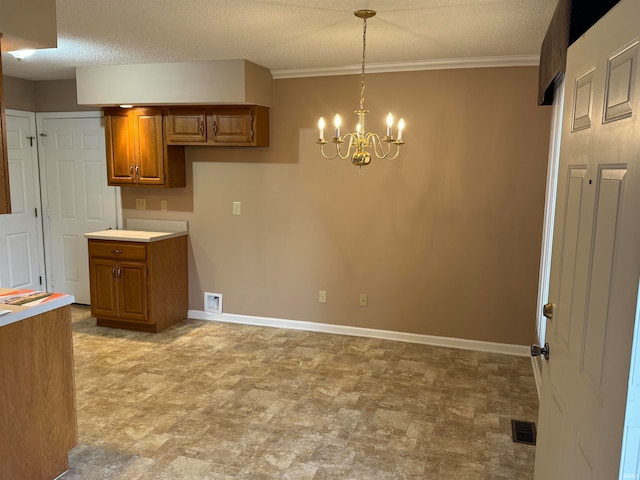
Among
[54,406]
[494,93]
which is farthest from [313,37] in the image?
[54,406]

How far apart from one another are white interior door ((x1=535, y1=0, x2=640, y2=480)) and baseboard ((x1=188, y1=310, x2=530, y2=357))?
235 cm

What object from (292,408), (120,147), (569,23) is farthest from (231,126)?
(569,23)

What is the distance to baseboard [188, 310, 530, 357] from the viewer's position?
4270 mm

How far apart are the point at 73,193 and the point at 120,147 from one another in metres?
1.02

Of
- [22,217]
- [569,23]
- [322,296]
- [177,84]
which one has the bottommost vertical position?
[322,296]

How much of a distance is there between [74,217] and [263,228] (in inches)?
87.7

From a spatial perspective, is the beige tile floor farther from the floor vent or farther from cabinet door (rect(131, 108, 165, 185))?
cabinet door (rect(131, 108, 165, 185))

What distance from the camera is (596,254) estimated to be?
147cm

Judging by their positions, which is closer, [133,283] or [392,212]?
[392,212]

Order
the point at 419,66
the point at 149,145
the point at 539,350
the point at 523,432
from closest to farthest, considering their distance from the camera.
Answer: the point at 539,350 < the point at 523,432 < the point at 419,66 < the point at 149,145

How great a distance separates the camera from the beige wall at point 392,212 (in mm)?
4082

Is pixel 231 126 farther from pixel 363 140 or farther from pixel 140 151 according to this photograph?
pixel 363 140

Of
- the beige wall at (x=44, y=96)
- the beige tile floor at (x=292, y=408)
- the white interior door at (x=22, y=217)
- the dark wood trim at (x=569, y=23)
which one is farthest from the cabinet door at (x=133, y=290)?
the dark wood trim at (x=569, y=23)

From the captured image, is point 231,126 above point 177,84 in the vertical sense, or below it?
below
